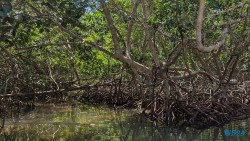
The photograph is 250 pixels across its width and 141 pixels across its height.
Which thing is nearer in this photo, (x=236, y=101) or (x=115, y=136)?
(x=115, y=136)

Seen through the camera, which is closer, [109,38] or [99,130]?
[99,130]

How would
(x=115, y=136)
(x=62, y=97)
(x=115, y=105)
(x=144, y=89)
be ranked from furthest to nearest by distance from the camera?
1. (x=62, y=97)
2. (x=115, y=105)
3. (x=144, y=89)
4. (x=115, y=136)

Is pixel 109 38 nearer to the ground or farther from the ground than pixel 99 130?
farther from the ground

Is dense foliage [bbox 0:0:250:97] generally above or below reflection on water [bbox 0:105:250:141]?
above

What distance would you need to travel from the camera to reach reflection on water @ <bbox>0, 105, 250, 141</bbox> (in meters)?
5.16

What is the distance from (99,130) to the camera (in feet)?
18.6

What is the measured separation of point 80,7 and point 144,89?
13.1ft

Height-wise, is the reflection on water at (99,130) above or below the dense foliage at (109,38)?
below

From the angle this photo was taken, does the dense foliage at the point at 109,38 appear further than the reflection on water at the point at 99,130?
No

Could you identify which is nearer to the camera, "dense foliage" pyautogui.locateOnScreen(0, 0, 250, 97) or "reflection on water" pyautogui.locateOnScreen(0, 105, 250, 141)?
"dense foliage" pyautogui.locateOnScreen(0, 0, 250, 97)

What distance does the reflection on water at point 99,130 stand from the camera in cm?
516

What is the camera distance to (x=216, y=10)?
543 cm

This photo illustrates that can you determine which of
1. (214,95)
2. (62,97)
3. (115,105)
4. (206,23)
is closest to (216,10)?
(206,23)

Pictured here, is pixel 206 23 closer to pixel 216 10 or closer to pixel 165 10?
pixel 216 10
